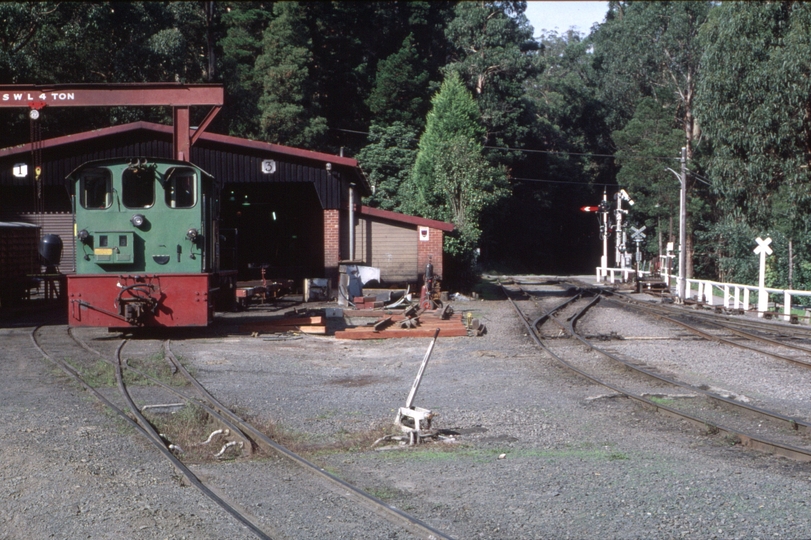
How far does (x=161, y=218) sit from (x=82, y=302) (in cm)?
192

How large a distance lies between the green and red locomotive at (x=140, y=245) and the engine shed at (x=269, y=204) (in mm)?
6737

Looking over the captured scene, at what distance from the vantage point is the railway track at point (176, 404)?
5082 mm

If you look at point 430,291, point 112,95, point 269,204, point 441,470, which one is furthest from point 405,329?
point 269,204

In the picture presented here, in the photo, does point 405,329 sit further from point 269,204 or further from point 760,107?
point 760,107

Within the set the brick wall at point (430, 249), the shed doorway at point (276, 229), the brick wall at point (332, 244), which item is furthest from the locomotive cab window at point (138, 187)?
the shed doorway at point (276, 229)

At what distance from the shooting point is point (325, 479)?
586cm

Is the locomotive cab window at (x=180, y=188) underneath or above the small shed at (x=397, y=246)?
above

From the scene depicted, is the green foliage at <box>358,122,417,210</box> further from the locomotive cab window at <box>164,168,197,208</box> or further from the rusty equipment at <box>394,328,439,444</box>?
the rusty equipment at <box>394,328,439,444</box>

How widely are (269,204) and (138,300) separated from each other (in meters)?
15.4

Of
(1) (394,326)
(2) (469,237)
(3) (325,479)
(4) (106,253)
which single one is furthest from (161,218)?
(2) (469,237)

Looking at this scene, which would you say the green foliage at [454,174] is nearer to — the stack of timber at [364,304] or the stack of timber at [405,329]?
the stack of timber at [364,304]

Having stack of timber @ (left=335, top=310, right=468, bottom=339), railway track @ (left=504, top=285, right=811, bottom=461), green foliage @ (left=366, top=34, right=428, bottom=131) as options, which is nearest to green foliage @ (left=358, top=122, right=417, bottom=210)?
green foliage @ (left=366, top=34, right=428, bottom=131)

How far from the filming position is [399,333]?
15359 millimetres

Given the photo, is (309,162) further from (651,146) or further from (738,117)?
(651,146)
